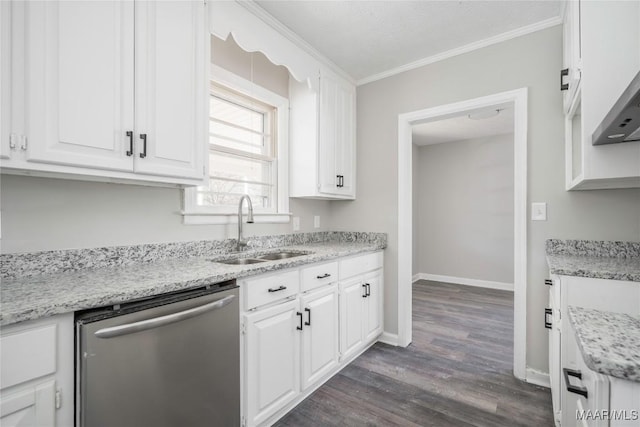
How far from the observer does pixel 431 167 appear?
555 centimetres

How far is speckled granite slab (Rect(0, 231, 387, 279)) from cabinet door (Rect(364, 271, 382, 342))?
35.7 inches

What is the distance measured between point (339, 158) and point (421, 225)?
3.35 m

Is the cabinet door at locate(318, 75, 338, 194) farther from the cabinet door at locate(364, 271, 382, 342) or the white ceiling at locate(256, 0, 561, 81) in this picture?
the cabinet door at locate(364, 271, 382, 342)

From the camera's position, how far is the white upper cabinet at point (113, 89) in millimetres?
1124

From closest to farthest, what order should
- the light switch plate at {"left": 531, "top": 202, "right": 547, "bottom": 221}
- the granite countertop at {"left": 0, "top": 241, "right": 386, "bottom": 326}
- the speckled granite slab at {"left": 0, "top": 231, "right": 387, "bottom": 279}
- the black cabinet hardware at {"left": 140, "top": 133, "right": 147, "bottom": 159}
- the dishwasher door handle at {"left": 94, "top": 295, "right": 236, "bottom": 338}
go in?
the granite countertop at {"left": 0, "top": 241, "right": 386, "bottom": 326} → the dishwasher door handle at {"left": 94, "top": 295, "right": 236, "bottom": 338} → the speckled granite slab at {"left": 0, "top": 231, "right": 387, "bottom": 279} → the black cabinet hardware at {"left": 140, "top": 133, "right": 147, "bottom": 159} → the light switch plate at {"left": 531, "top": 202, "right": 547, "bottom": 221}

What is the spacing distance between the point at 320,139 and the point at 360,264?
1117 millimetres

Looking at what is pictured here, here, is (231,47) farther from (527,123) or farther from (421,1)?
(527,123)

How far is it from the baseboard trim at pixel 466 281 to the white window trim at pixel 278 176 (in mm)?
3552

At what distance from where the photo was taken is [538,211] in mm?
2174

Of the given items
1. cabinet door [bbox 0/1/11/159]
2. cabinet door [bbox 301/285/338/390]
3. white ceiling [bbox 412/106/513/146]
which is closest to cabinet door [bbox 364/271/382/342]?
cabinet door [bbox 301/285/338/390]

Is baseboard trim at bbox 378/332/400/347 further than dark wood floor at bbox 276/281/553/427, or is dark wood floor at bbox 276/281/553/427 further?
baseboard trim at bbox 378/332/400/347

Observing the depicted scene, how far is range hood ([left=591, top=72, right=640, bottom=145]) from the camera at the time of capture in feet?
2.65

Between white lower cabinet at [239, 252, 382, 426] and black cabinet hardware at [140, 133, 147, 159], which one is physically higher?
black cabinet hardware at [140, 133, 147, 159]

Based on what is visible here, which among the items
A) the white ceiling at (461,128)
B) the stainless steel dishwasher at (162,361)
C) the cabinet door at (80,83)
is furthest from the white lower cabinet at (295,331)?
the white ceiling at (461,128)
